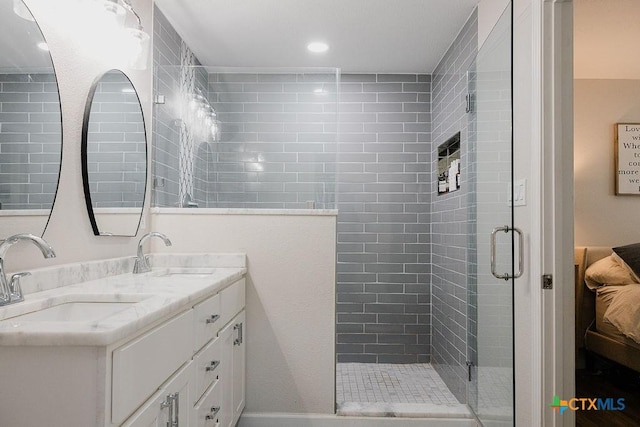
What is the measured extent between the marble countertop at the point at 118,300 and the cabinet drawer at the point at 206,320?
5cm

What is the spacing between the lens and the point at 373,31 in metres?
3.12

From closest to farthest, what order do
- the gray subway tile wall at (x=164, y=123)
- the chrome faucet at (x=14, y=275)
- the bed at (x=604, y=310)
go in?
the chrome faucet at (x=14, y=275), the gray subway tile wall at (x=164, y=123), the bed at (x=604, y=310)

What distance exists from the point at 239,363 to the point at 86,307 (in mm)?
1083

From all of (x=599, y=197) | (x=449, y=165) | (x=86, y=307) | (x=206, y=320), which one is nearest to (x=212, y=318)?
(x=206, y=320)

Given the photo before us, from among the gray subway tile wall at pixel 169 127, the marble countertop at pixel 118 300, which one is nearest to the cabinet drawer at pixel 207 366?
the marble countertop at pixel 118 300

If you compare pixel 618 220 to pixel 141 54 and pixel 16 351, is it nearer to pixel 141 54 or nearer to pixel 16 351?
pixel 141 54

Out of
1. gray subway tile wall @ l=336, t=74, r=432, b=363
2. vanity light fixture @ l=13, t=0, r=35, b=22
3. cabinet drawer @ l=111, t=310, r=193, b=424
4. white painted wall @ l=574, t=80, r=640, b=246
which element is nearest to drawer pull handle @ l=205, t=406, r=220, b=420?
cabinet drawer @ l=111, t=310, r=193, b=424

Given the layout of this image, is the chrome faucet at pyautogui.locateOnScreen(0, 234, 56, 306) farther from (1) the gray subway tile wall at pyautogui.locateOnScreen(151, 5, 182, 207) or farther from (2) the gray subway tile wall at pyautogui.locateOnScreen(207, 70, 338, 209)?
(2) the gray subway tile wall at pyautogui.locateOnScreen(207, 70, 338, 209)

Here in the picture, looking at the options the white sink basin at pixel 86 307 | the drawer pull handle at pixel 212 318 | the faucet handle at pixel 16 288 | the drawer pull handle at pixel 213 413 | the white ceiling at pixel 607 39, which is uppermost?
the white ceiling at pixel 607 39

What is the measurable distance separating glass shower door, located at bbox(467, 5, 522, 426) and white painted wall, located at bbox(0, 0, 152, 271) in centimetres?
175

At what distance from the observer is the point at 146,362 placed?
3.87 ft

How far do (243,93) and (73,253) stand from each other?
1.61 m

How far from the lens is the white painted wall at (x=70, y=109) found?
1693 millimetres

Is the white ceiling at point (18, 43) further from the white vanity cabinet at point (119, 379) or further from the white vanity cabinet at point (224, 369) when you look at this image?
the white vanity cabinet at point (224, 369)
